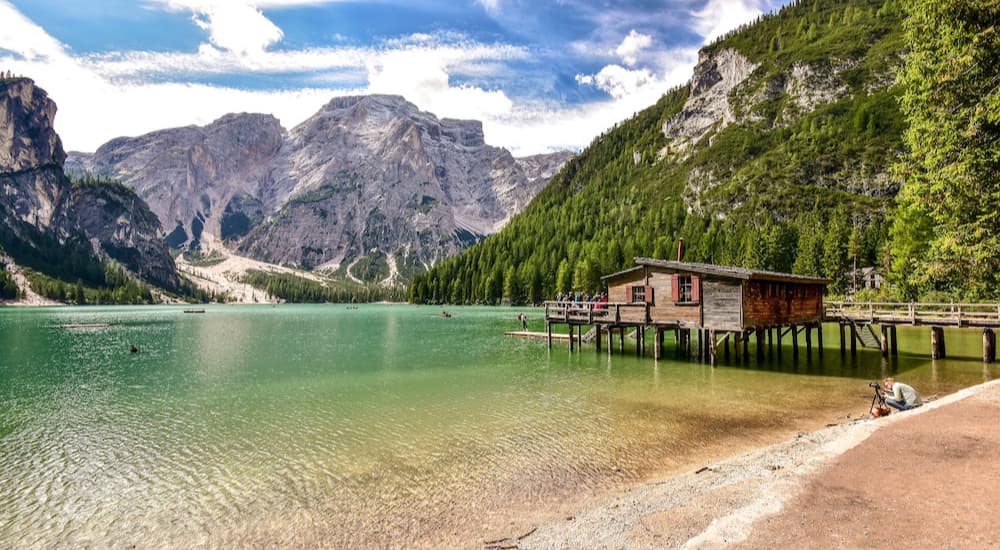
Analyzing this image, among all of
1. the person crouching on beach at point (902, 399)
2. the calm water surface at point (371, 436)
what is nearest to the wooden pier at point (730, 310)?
the calm water surface at point (371, 436)

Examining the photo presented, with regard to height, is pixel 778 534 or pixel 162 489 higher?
pixel 778 534

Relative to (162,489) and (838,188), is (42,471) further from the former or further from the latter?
(838,188)

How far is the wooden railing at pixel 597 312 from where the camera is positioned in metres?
42.1

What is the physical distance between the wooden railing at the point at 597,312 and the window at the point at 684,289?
2.96m

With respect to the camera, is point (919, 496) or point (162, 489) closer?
point (919, 496)

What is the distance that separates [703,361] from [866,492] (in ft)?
96.2

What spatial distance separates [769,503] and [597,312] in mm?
34843

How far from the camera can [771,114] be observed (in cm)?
19900

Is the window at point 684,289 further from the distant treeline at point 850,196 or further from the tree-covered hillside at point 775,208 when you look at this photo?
the tree-covered hillside at point 775,208

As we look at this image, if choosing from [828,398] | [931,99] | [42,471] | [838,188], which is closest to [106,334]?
[42,471]

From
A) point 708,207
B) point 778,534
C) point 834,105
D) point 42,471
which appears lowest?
point 42,471

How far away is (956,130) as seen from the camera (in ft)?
70.6

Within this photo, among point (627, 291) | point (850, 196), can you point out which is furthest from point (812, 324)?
point (850, 196)

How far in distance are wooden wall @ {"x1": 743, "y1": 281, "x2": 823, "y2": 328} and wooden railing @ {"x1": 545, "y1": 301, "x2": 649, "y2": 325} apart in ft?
25.5
